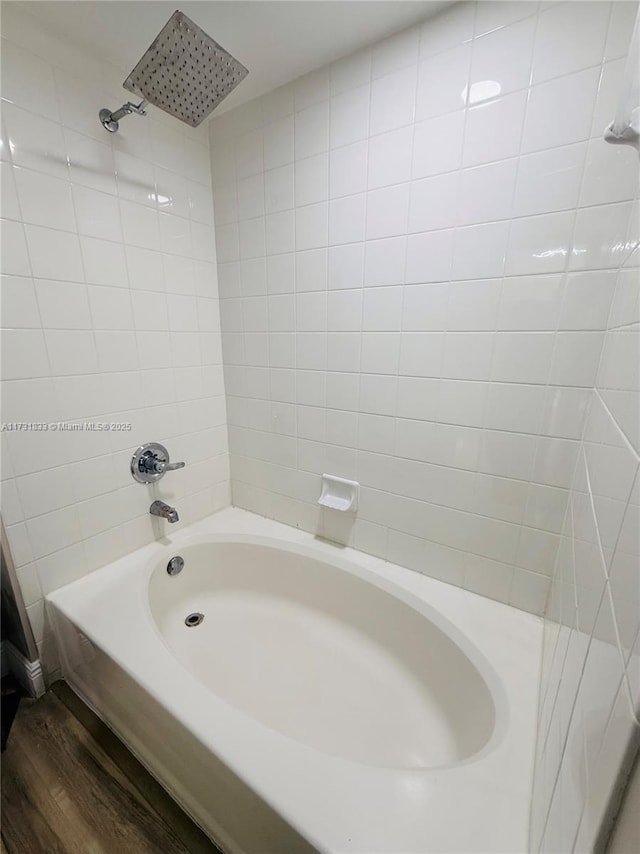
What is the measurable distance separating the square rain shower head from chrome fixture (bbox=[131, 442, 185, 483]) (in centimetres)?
114

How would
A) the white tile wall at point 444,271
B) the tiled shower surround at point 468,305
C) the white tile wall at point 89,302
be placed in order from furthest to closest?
the white tile wall at point 89,302, the white tile wall at point 444,271, the tiled shower surround at point 468,305

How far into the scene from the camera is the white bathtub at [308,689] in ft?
2.17

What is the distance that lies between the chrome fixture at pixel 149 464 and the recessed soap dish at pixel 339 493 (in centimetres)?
59

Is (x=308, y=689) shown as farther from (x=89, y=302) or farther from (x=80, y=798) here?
(x=89, y=302)

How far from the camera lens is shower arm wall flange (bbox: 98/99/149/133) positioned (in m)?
1.03

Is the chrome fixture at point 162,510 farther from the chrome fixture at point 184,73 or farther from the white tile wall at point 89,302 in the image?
the chrome fixture at point 184,73

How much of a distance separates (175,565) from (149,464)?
46 centimetres

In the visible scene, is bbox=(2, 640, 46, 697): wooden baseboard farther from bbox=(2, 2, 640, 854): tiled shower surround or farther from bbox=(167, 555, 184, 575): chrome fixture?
bbox=(167, 555, 184, 575): chrome fixture

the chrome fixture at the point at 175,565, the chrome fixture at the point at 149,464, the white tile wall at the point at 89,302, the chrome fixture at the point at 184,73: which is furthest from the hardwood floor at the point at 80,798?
the chrome fixture at the point at 184,73

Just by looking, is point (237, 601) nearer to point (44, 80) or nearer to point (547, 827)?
point (547, 827)

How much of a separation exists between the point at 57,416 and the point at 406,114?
57.5 inches

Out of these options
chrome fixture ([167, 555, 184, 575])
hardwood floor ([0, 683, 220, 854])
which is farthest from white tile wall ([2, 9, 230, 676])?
hardwood floor ([0, 683, 220, 854])

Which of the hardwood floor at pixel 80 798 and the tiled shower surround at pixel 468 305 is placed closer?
the tiled shower surround at pixel 468 305

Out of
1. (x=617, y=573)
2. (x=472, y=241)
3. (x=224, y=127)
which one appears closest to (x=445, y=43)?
(x=472, y=241)
